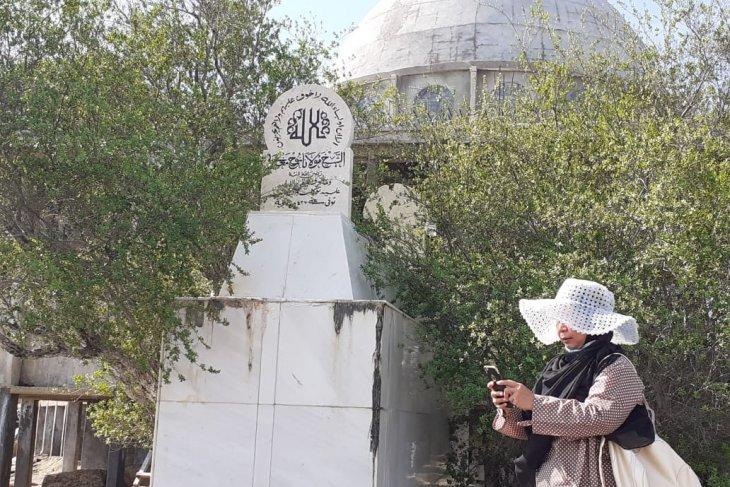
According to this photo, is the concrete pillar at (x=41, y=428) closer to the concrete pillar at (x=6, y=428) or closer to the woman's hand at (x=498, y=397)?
the concrete pillar at (x=6, y=428)

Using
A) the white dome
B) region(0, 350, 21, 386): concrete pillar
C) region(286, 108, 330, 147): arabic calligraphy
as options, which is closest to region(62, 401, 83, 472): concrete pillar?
region(0, 350, 21, 386): concrete pillar

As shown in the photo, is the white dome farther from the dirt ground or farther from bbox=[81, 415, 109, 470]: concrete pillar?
the dirt ground

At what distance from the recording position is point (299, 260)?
746 cm

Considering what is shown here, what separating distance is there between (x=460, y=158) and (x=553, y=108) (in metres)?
1.41

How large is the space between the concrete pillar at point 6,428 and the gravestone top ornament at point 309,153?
13250 millimetres

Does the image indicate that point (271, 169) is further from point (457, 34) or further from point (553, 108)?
point (457, 34)

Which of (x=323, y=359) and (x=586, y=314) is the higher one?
(x=586, y=314)

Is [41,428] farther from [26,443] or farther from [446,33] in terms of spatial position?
[446,33]

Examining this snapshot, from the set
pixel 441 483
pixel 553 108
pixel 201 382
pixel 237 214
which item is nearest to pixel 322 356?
pixel 201 382

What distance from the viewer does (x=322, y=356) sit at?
670 cm

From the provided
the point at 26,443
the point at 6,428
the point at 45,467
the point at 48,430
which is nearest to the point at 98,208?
the point at 6,428

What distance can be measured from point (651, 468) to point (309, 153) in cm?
526

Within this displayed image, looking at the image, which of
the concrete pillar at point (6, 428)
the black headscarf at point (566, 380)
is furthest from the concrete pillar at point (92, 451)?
the black headscarf at point (566, 380)

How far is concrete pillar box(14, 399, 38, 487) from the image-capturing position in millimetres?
21609
